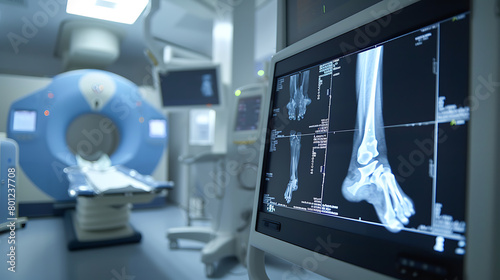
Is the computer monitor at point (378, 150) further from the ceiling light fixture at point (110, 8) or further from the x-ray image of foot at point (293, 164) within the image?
the ceiling light fixture at point (110, 8)

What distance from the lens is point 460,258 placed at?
1.09 feet

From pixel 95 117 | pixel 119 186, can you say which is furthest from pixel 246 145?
pixel 95 117

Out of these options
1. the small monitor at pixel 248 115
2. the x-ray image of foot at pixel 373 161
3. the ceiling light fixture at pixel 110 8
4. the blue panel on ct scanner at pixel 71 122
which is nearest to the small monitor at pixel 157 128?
the blue panel on ct scanner at pixel 71 122

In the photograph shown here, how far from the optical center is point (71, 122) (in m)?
3.14

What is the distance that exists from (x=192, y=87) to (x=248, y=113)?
663 millimetres

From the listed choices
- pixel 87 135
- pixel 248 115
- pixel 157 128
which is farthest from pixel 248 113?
pixel 87 135

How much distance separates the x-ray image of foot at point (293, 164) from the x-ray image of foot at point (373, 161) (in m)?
0.12

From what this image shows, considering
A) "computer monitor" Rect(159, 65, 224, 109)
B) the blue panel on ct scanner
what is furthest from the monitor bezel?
the blue panel on ct scanner

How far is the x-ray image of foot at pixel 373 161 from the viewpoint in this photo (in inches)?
16.1

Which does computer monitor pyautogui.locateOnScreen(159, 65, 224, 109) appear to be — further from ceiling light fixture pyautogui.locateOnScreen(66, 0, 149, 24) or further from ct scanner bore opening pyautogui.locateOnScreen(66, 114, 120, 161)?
ct scanner bore opening pyautogui.locateOnScreen(66, 114, 120, 161)

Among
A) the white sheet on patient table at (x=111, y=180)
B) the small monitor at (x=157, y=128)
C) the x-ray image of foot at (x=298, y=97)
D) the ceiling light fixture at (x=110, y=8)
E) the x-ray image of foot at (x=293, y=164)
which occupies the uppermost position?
the ceiling light fixture at (x=110, y=8)

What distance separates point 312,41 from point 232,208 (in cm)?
159

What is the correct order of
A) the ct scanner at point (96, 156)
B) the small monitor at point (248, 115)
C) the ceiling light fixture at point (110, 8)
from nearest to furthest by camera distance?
the small monitor at point (248, 115), the ceiling light fixture at point (110, 8), the ct scanner at point (96, 156)

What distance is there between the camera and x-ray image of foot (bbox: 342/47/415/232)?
0.41 meters
